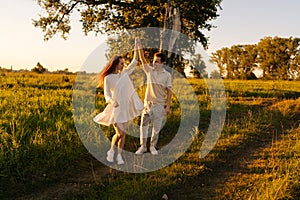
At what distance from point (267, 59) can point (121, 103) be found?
79.1m

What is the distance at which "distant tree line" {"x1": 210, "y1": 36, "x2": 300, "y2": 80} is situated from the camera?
74.6 meters

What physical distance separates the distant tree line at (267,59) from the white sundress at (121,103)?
6326 centimetres

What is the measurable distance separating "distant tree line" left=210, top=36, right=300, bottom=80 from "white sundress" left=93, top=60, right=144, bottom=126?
63.3 meters

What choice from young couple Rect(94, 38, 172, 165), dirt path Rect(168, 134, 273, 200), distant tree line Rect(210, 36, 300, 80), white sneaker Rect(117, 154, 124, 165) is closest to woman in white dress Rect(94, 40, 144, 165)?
young couple Rect(94, 38, 172, 165)

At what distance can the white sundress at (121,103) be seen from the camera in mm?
6434

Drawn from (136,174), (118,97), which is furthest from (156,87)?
(136,174)

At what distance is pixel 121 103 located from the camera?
6.48 metres

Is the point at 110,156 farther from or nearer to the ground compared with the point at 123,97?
nearer to the ground

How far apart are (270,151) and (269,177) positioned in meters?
1.81

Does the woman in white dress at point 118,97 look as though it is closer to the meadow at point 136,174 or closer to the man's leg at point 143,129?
the man's leg at point 143,129

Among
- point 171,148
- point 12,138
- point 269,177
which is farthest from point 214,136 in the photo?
point 12,138

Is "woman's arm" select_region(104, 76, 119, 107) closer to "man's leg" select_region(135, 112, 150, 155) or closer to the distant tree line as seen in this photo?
"man's leg" select_region(135, 112, 150, 155)

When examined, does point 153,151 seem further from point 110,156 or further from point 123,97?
point 123,97

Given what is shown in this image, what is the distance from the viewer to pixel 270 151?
787 centimetres
